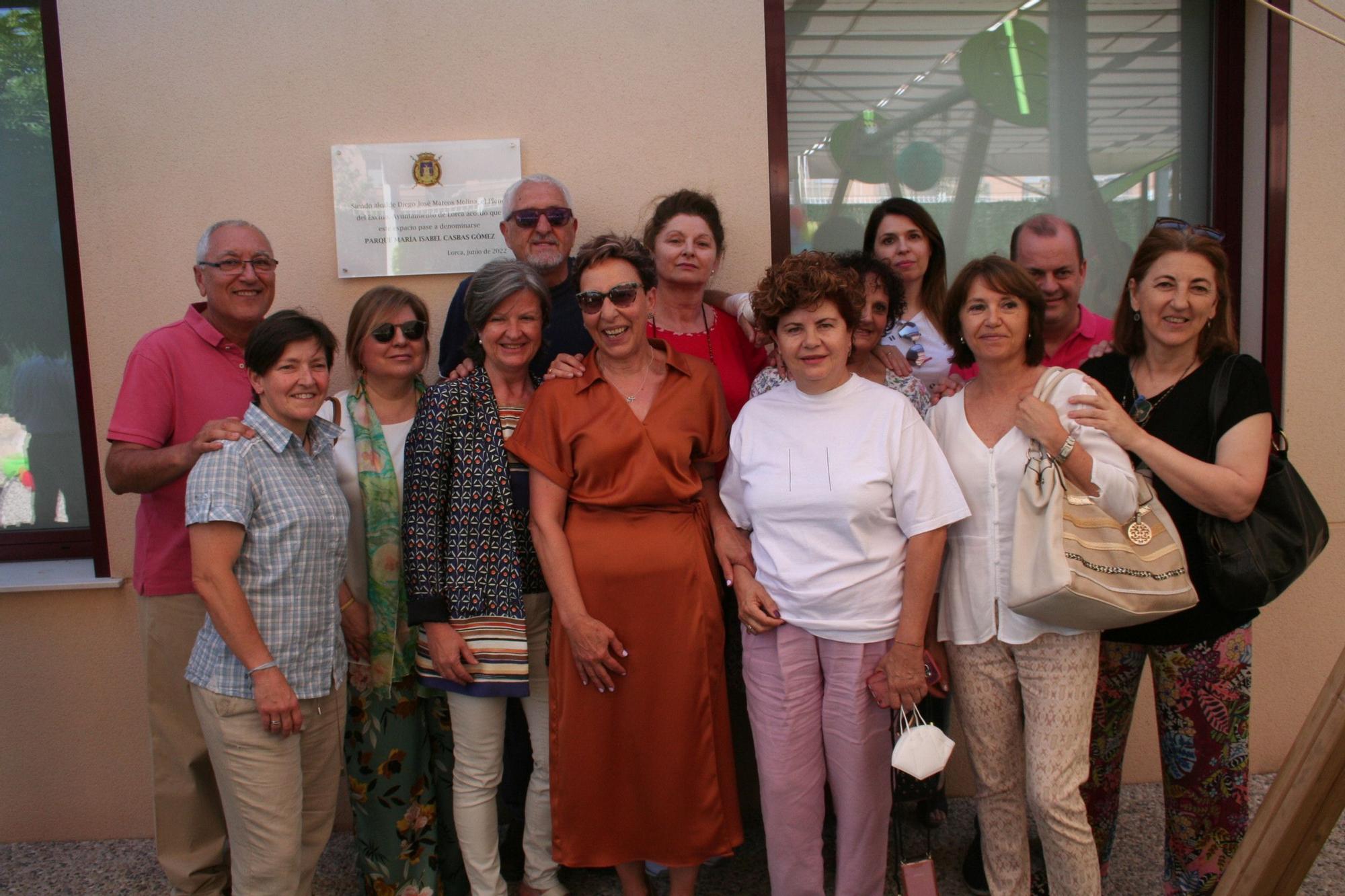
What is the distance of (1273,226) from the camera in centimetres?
354

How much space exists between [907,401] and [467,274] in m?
1.81

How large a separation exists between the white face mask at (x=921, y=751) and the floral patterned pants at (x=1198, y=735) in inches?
24.9

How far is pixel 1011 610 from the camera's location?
7.63 feet

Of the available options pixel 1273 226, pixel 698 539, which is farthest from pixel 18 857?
pixel 1273 226

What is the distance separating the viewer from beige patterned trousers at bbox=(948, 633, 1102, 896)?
2330 millimetres

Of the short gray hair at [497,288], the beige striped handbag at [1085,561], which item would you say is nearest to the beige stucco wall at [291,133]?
the short gray hair at [497,288]

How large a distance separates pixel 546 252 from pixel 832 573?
1502 mm

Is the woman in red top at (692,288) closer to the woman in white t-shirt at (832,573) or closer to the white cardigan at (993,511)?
the woman in white t-shirt at (832,573)

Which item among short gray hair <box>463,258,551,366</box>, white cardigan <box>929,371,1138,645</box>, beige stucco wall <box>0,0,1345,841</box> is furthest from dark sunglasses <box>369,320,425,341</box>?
white cardigan <box>929,371,1138,645</box>

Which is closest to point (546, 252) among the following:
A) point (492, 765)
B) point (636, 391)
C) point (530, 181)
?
point (530, 181)

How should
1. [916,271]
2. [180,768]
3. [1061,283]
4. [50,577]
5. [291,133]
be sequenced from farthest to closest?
[50,577] < [291,133] < [916,271] < [1061,283] < [180,768]

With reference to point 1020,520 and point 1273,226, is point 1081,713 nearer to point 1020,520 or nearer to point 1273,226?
point 1020,520

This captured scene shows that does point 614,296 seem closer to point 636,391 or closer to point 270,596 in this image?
point 636,391

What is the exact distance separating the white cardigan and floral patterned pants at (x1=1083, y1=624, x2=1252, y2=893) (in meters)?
0.42
